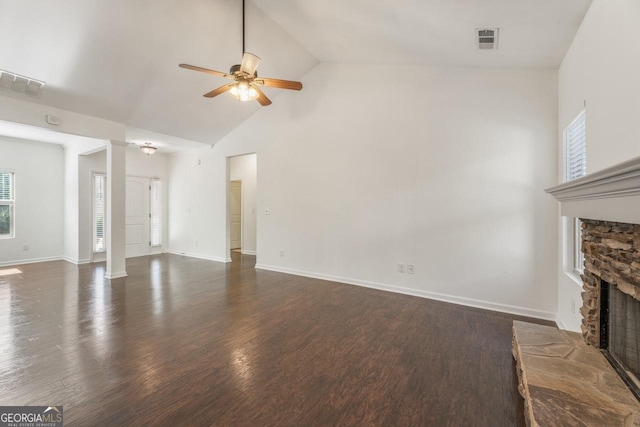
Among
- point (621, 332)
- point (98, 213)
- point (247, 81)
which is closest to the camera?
point (621, 332)

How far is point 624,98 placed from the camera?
62.2 inches

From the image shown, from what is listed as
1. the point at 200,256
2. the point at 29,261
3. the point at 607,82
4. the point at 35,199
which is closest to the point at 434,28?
the point at 607,82

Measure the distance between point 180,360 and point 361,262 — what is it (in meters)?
2.83

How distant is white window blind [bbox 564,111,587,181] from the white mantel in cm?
82

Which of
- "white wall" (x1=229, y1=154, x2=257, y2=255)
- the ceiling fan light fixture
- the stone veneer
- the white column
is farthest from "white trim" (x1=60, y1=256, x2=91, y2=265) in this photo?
the stone veneer

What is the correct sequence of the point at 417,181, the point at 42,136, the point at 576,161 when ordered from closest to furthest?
the point at 576,161 → the point at 417,181 → the point at 42,136

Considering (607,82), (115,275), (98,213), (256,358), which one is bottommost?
(256,358)

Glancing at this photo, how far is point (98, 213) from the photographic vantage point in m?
6.39

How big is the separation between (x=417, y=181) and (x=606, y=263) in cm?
234

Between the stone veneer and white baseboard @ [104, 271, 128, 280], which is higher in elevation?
the stone veneer

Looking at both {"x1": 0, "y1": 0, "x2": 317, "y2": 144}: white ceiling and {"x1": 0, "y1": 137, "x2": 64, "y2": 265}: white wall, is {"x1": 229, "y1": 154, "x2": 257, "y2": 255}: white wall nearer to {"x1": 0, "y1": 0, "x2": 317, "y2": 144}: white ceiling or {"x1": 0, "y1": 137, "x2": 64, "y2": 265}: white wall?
{"x1": 0, "y1": 0, "x2": 317, "y2": 144}: white ceiling

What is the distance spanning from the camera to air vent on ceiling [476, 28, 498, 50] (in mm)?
2571

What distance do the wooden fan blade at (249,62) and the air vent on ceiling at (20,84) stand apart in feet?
9.52

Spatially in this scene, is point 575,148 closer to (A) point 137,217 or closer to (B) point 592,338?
(B) point 592,338
